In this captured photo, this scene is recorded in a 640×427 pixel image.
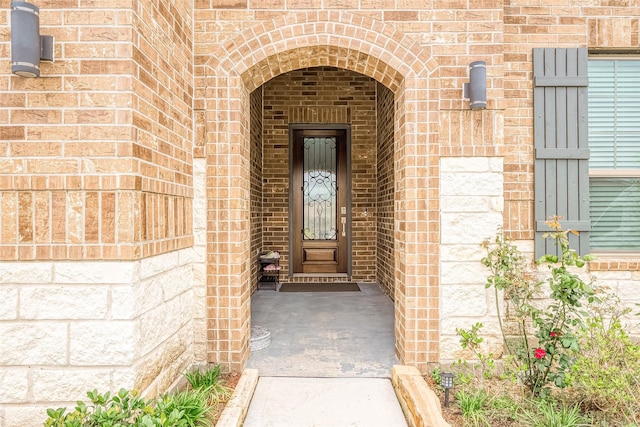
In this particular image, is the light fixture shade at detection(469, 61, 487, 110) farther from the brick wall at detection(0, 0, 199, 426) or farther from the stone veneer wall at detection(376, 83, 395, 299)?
the brick wall at detection(0, 0, 199, 426)

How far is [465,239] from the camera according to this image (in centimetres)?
273

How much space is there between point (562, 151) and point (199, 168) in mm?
2888

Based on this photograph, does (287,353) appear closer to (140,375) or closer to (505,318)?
(140,375)

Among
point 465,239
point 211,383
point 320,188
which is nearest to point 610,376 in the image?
point 465,239

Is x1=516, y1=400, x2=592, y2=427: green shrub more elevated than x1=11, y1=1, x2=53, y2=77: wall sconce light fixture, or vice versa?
x1=11, y1=1, x2=53, y2=77: wall sconce light fixture

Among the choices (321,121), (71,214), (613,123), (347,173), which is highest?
(321,121)

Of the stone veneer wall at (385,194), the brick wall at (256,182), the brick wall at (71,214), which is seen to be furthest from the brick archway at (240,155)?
the brick wall at (256,182)

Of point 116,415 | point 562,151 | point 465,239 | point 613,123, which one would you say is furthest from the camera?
point 613,123

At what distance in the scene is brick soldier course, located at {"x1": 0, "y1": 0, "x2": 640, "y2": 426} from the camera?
1.92 metres

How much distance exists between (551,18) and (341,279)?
420cm

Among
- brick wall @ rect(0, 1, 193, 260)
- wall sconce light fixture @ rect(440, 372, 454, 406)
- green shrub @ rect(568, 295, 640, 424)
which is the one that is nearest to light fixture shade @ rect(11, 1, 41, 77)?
brick wall @ rect(0, 1, 193, 260)

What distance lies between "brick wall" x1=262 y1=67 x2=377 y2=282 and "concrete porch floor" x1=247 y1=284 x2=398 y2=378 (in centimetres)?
109

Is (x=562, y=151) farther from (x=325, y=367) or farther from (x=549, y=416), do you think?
(x=325, y=367)

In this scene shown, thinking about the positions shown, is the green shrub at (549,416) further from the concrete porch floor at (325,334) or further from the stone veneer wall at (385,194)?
the stone veneer wall at (385,194)
